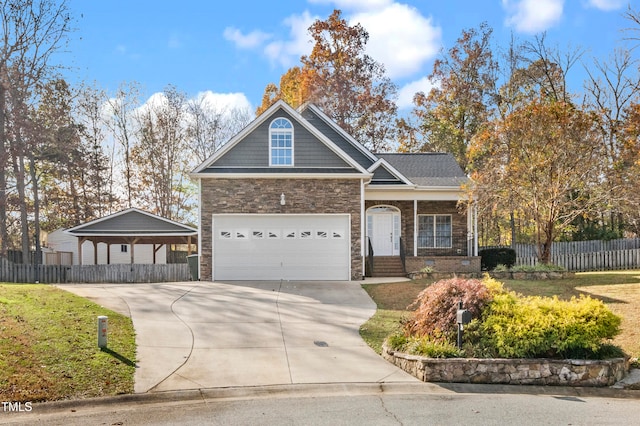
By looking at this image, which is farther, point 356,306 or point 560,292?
point 560,292

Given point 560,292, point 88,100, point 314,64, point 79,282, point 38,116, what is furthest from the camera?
point 314,64

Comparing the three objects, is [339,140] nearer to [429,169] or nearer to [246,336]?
[429,169]

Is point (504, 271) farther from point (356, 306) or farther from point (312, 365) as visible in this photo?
point (312, 365)

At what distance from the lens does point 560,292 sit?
15.9 meters

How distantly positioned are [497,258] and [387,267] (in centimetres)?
499

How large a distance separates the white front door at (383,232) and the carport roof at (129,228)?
8.02 metres

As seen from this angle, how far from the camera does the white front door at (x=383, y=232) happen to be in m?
23.8

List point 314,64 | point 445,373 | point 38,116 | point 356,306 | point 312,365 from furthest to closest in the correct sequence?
point 314,64, point 38,116, point 356,306, point 312,365, point 445,373

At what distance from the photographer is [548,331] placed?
8539 mm

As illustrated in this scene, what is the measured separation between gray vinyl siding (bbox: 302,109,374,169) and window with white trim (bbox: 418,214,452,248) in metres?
3.58

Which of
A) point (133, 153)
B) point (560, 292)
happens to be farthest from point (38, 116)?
point (560, 292)

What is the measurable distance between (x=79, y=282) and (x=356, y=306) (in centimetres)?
1245

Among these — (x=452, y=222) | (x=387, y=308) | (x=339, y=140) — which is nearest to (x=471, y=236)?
(x=452, y=222)

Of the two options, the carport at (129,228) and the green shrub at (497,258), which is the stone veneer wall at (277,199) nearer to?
the carport at (129,228)
